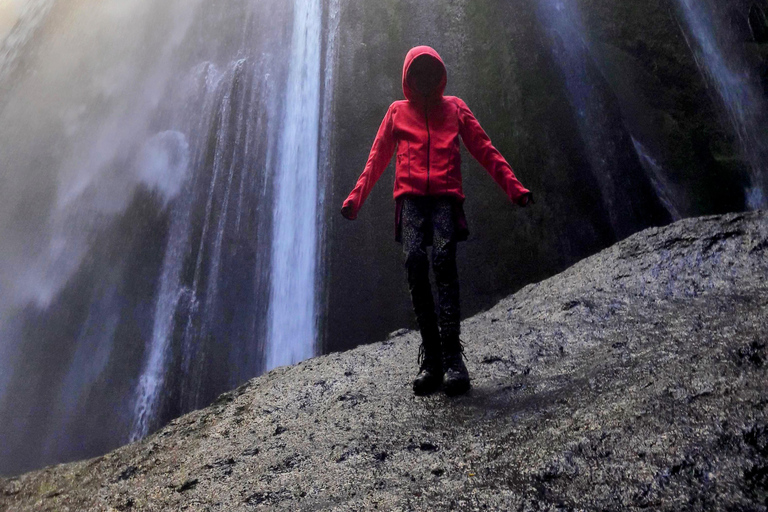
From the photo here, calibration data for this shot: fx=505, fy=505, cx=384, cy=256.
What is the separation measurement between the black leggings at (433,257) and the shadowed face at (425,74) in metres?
0.58

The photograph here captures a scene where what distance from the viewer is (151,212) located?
11758 millimetres

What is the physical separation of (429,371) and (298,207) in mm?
6558

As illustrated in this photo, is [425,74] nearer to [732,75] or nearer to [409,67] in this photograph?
[409,67]

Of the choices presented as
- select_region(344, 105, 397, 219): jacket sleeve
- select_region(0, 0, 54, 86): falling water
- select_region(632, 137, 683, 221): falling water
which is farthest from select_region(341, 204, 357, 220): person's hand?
select_region(0, 0, 54, 86): falling water

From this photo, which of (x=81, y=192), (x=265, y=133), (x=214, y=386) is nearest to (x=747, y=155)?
(x=265, y=133)

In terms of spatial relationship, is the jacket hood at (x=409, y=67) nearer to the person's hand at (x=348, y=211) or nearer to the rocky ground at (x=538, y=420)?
the person's hand at (x=348, y=211)

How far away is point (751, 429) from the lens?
4.49 feet

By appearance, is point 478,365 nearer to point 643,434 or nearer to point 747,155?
point 643,434

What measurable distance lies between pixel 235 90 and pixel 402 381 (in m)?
9.08

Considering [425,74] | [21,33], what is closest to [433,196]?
[425,74]

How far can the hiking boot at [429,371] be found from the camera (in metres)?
2.56

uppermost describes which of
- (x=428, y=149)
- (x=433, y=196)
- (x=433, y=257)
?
(x=428, y=149)

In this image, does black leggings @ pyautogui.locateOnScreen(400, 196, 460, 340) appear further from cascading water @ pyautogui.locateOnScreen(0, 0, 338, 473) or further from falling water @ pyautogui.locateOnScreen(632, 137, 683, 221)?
cascading water @ pyautogui.locateOnScreen(0, 0, 338, 473)

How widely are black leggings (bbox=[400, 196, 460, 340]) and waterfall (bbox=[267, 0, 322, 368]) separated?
5.54 metres
